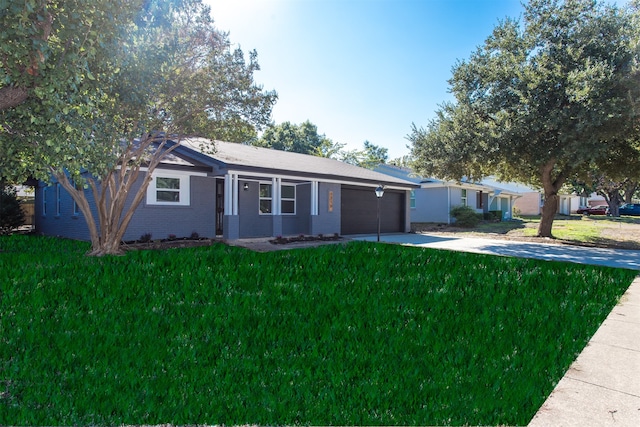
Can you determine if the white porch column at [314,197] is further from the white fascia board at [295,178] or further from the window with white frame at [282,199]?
the window with white frame at [282,199]

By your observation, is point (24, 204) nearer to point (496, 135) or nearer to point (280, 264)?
point (280, 264)

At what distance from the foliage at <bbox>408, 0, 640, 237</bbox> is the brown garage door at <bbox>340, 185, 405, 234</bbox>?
3843 millimetres

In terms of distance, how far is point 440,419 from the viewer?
9.09 feet

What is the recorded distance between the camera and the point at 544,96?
507 inches

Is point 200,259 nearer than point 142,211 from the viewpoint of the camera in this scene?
Yes

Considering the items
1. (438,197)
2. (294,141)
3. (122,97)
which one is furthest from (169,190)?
(294,141)

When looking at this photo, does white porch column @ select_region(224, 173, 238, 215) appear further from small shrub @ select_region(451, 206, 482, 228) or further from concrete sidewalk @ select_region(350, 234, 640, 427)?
small shrub @ select_region(451, 206, 482, 228)

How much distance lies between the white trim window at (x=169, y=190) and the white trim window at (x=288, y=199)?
4.22 m

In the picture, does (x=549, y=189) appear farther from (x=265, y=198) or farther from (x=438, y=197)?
(x=265, y=198)

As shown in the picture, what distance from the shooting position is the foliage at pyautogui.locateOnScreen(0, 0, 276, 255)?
5.24 meters

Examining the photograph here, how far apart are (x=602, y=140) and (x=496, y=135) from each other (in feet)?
10.7

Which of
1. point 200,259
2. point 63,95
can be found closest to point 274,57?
point 200,259

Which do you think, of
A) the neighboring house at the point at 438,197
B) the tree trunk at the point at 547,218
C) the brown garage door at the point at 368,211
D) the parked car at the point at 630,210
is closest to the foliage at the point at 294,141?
the neighboring house at the point at 438,197

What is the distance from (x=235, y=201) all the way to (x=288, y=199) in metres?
3.53
